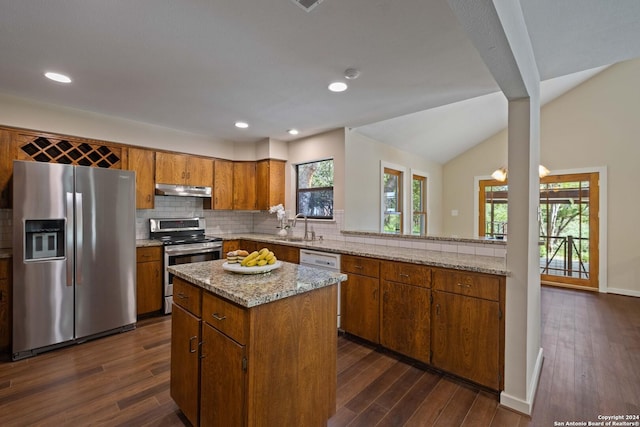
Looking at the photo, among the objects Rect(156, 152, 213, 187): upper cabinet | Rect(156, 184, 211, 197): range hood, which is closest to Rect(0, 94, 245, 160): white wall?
Rect(156, 152, 213, 187): upper cabinet

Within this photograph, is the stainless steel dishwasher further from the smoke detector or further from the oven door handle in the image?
the smoke detector

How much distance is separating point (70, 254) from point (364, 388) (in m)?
2.96

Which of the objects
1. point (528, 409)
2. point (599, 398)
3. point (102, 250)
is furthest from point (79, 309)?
point (599, 398)

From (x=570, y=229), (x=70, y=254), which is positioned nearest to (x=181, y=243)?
(x=70, y=254)

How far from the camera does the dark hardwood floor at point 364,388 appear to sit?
1.88 m

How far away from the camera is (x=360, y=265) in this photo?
291 centimetres

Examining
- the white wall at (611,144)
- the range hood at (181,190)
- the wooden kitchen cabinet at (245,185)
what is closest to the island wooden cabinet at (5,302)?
the range hood at (181,190)

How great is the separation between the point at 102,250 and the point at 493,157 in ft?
24.1

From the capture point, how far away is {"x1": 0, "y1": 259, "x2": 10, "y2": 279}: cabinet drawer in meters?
2.62

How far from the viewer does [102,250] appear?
2.99 m

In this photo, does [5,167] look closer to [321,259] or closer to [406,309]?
[321,259]

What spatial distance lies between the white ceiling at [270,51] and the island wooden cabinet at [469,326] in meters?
1.62

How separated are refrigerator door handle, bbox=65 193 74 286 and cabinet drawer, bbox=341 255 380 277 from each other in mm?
2659

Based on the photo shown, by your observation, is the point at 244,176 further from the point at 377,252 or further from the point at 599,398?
the point at 599,398
